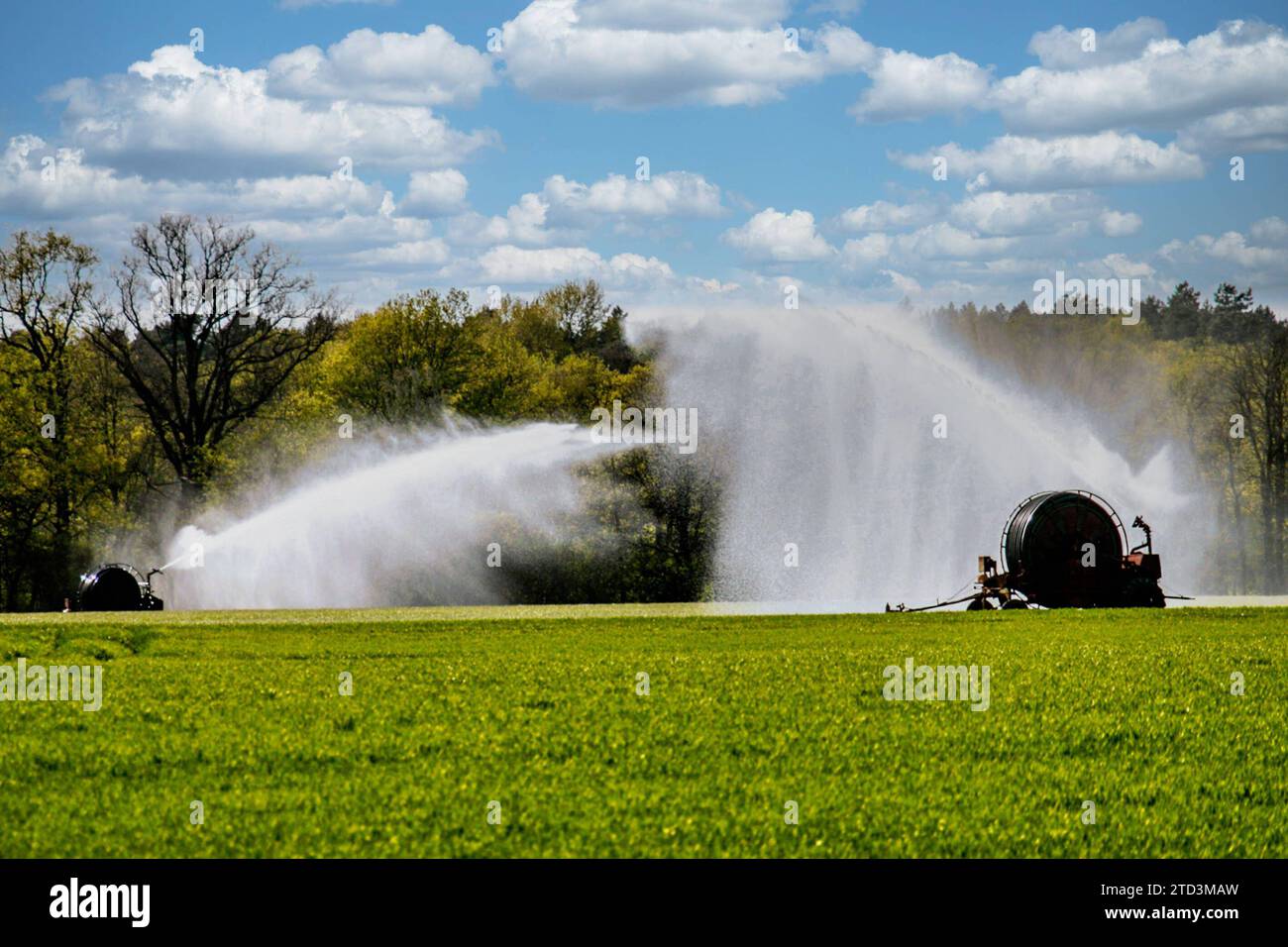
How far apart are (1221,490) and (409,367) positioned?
41610 millimetres

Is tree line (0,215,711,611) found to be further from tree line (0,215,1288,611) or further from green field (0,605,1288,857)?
green field (0,605,1288,857)

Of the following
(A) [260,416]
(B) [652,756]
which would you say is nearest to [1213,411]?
(A) [260,416]

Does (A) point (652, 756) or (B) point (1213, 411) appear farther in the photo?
(B) point (1213, 411)

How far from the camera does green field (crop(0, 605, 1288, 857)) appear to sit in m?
11.5

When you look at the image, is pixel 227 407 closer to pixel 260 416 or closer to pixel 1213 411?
pixel 260 416

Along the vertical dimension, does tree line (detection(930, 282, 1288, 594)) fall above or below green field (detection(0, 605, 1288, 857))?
above

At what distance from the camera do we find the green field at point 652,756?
1152cm

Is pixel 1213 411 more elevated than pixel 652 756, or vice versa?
pixel 1213 411

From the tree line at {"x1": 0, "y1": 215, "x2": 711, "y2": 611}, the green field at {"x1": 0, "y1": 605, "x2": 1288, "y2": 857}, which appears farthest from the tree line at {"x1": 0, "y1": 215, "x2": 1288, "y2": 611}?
the green field at {"x1": 0, "y1": 605, "x2": 1288, "y2": 857}

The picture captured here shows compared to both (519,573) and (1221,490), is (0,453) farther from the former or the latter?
(1221,490)

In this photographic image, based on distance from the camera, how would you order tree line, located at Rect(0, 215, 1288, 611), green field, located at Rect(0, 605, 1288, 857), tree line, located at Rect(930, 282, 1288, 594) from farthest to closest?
1. tree line, located at Rect(930, 282, 1288, 594)
2. tree line, located at Rect(0, 215, 1288, 611)
3. green field, located at Rect(0, 605, 1288, 857)

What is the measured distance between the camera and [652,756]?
1470 cm

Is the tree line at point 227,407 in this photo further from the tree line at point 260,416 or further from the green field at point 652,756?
the green field at point 652,756
